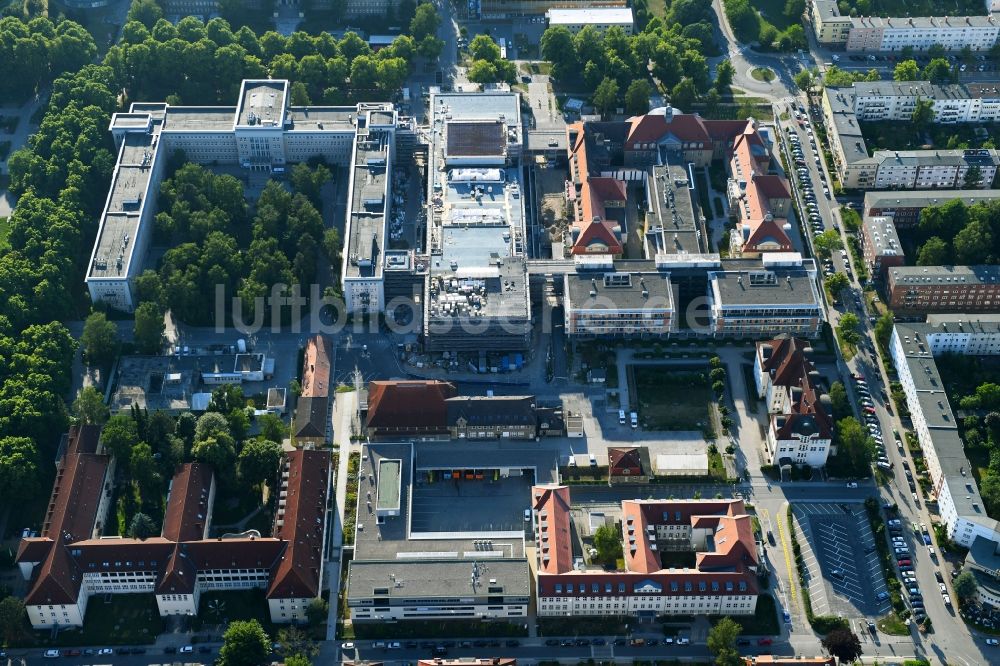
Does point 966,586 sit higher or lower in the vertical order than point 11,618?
higher

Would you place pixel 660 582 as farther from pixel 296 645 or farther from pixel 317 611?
pixel 296 645

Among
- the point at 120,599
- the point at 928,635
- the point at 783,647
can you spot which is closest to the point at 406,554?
the point at 120,599

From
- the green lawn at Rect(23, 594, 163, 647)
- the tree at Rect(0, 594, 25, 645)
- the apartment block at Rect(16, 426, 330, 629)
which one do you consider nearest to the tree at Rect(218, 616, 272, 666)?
the apartment block at Rect(16, 426, 330, 629)

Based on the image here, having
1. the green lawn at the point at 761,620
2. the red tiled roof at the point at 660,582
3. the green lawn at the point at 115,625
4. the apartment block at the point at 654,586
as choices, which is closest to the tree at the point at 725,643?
the green lawn at the point at 761,620

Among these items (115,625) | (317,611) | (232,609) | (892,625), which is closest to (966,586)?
(892,625)

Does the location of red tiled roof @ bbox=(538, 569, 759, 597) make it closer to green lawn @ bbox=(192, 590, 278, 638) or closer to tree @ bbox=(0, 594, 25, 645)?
green lawn @ bbox=(192, 590, 278, 638)

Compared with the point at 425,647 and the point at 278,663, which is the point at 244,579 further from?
the point at 425,647
